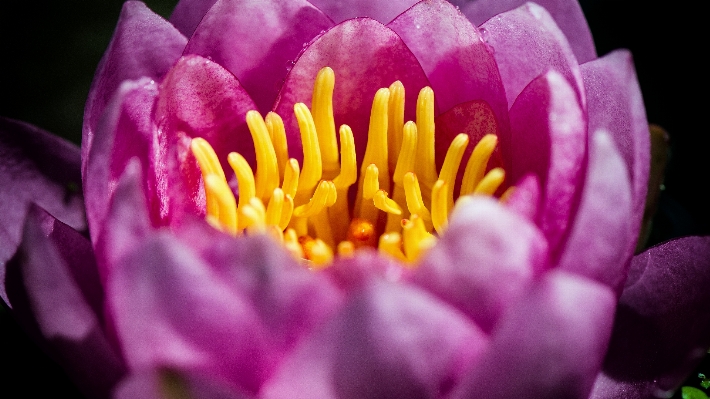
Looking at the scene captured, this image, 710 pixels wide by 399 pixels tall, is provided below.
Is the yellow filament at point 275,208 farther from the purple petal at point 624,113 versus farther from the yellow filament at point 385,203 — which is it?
the purple petal at point 624,113

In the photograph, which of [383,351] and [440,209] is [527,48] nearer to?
[440,209]

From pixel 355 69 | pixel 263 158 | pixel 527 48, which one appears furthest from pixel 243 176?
pixel 527 48

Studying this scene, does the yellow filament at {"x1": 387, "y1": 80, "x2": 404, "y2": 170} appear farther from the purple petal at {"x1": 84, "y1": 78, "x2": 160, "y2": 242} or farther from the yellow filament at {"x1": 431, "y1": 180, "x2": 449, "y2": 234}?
the purple petal at {"x1": 84, "y1": 78, "x2": 160, "y2": 242}

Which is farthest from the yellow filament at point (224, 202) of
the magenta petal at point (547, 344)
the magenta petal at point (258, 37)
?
the magenta petal at point (547, 344)

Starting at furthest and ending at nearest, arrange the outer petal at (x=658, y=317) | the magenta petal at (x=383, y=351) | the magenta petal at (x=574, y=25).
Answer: the magenta petal at (x=574, y=25), the outer petal at (x=658, y=317), the magenta petal at (x=383, y=351)

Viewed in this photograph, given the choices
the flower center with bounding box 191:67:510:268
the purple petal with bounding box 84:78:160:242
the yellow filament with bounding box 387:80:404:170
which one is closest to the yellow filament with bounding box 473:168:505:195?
the flower center with bounding box 191:67:510:268

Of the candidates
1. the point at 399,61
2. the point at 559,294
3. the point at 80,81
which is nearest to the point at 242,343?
the point at 559,294
